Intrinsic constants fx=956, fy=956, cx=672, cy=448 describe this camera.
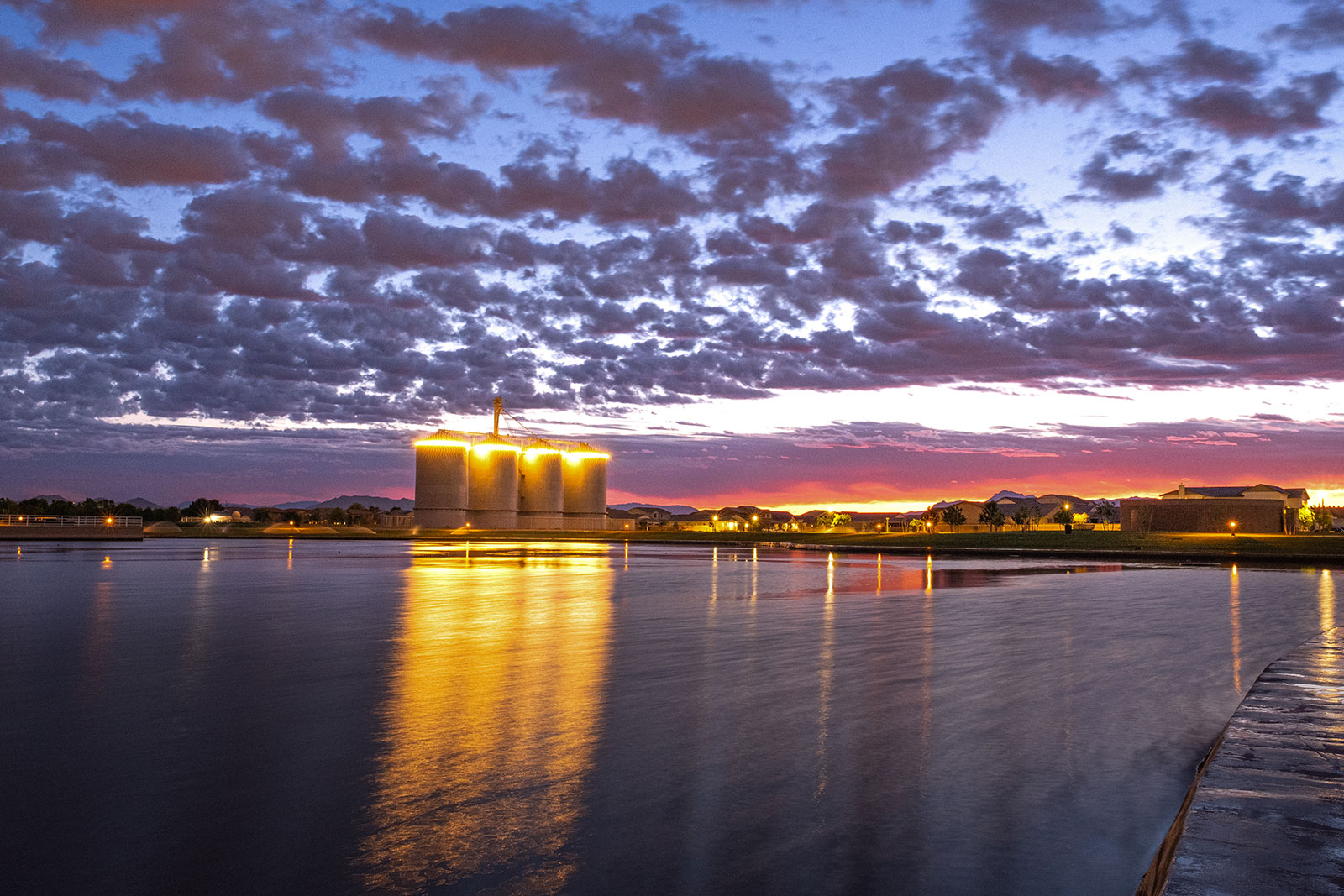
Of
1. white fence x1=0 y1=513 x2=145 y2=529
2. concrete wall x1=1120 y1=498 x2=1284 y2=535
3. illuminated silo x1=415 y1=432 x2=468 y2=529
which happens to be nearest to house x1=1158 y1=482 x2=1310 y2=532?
concrete wall x1=1120 y1=498 x2=1284 y2=535

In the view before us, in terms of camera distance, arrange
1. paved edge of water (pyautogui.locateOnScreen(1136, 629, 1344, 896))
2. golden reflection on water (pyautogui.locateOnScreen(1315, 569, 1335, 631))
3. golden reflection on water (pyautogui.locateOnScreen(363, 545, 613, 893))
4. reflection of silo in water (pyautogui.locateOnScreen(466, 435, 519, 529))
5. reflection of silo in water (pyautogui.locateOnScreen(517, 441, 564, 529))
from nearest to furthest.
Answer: paved edge of water (pyautogui.locateOnScreen(1136, 629, 1344, 896)) < golden reflection on water (pyautogui.locateOnScreen(363, 545, 613, 893)) < golden reflection on water (pyautogui.locateOnScreen(1315, 569, 1335, 631)) < reflection of silo in water (pyautogui.locateOnScreen(466, 435, 519, 529)) < reflection of silo in water (pyautogui.locateOnScreen(517, 441, 564, 529))

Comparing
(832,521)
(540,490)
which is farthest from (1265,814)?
(832,521)

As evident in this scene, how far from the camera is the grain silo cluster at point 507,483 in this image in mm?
108000

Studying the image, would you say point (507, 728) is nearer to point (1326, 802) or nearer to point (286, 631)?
point (1326, 802)

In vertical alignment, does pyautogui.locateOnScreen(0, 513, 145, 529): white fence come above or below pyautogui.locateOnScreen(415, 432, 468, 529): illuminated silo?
below

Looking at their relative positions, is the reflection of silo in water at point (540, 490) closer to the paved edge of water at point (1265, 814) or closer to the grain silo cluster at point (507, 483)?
the grain silo cluster at point (507, 483)

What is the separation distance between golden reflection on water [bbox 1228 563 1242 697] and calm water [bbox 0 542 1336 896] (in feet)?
0.26

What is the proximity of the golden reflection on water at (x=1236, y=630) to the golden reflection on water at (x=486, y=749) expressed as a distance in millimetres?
7692

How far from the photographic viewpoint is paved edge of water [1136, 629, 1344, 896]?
14.1ft

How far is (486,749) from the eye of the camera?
25.7 feet

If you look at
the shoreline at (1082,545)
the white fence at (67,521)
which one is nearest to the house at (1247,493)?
the shoreline at (1082,545)

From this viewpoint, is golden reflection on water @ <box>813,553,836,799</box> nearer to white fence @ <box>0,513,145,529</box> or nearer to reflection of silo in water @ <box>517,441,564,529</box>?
white fence @ <box>0,513,145,529</box>

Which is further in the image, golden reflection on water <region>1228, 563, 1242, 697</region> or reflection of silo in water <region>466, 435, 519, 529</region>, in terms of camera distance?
reflection of silo in water <region>466, 435, 519, 529</region>

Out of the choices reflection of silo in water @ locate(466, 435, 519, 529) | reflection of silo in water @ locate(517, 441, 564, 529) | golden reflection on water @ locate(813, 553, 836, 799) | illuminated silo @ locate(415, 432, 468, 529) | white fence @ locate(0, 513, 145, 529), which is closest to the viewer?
golden reflection on water @ locate(813, 553, 836, 799)
